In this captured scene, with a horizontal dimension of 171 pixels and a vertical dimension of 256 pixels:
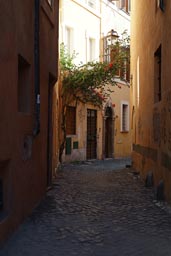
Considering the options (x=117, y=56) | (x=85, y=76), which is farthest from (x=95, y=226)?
(x=117, y=56)

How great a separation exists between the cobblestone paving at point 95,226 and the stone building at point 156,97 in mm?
661

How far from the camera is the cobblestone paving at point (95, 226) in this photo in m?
5.36

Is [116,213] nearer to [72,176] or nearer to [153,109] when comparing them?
[153,109]

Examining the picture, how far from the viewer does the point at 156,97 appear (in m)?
10.6

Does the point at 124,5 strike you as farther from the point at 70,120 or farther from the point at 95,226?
the point at 95,226

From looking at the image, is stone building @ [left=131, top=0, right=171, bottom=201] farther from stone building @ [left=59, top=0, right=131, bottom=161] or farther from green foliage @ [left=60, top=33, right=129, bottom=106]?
stone building @ [left=59, top=0, right=131, bottom=161]

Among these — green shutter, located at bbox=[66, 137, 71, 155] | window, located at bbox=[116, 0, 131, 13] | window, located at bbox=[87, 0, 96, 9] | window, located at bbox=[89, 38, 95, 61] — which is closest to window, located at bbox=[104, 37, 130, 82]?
window, located at bbox=[89, 38, 95, 61]

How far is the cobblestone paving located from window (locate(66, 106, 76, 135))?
9.22 m

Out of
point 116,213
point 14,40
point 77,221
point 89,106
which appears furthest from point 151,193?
point 89,106

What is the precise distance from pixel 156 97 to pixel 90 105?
11.3m

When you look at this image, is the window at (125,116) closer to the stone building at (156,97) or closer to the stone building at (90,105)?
the stone building at (90,105)

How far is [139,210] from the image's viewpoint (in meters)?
8.09

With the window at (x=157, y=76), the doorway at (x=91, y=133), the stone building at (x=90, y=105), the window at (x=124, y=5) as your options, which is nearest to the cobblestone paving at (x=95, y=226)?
the window at (x=157, y=76)

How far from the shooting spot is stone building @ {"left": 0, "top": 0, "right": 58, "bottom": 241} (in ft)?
17.9
